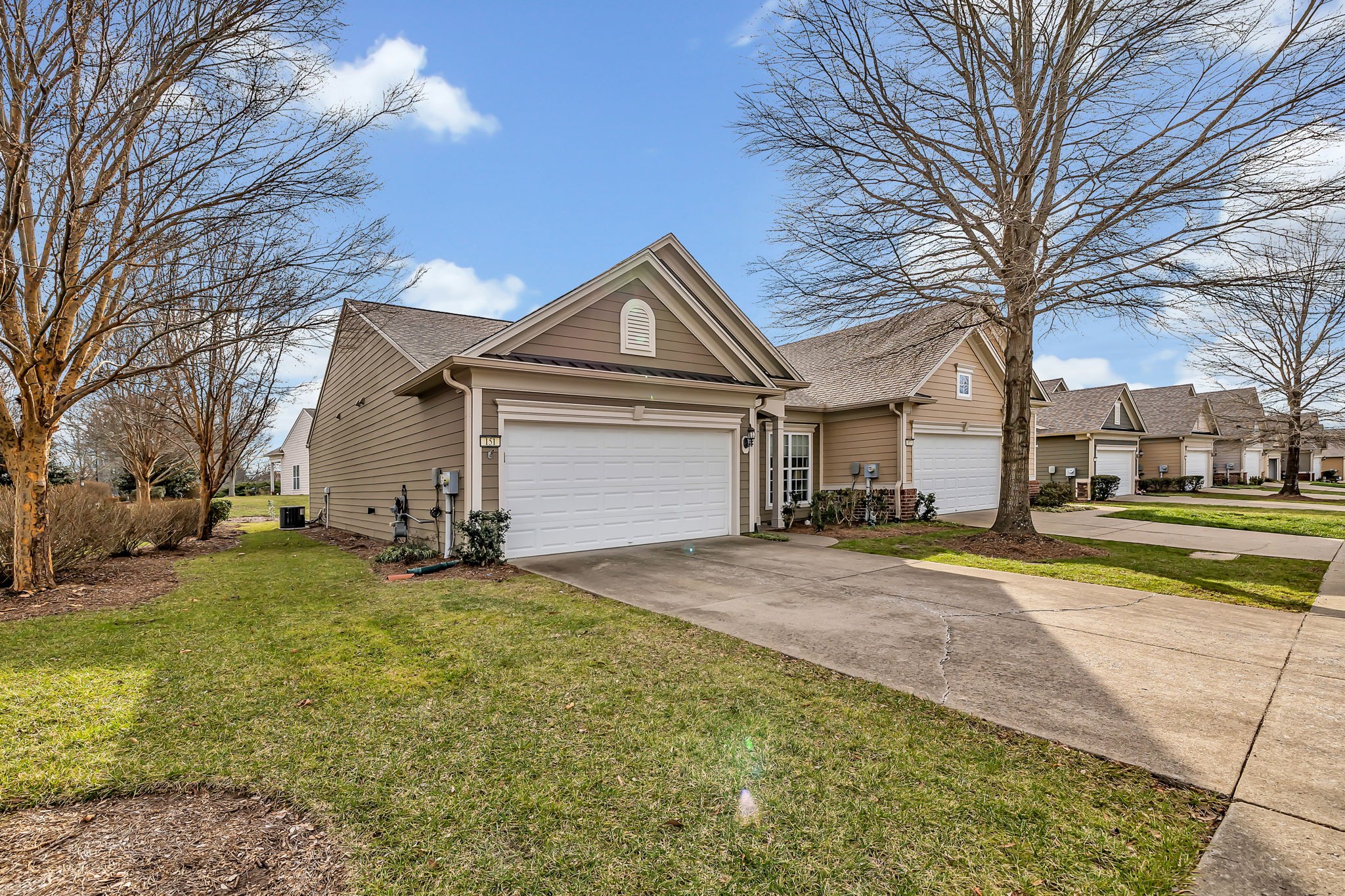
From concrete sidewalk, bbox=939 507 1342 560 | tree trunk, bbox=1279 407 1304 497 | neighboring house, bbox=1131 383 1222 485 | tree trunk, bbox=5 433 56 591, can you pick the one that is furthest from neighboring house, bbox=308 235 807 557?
tree trunk, bbox=1279 407 1304 497

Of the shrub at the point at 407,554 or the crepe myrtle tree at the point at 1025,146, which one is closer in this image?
the crepe myrtle tree at the point at 1025,146

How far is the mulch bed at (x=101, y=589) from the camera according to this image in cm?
624

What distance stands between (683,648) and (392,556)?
6.40m

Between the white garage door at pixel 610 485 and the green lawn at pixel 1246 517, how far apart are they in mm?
11826

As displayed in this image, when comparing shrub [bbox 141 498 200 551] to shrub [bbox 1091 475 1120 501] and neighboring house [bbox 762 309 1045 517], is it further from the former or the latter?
shrub [bbox 1091 475 1120 501]

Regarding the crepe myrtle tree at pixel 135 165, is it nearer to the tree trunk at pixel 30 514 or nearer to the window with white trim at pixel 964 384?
the tree trunk at pixel 30 514

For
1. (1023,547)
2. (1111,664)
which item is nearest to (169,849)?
(1111,664)

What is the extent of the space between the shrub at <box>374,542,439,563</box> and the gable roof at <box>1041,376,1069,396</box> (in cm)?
2989

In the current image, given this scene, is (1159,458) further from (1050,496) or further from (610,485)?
(610,485)

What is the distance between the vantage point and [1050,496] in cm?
1900

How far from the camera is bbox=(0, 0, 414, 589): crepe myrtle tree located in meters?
6.09

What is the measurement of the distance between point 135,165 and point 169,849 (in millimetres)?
9095

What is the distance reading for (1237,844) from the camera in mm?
2324

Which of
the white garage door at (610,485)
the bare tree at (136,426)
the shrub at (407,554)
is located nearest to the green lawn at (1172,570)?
the white garage door at (610,485)
